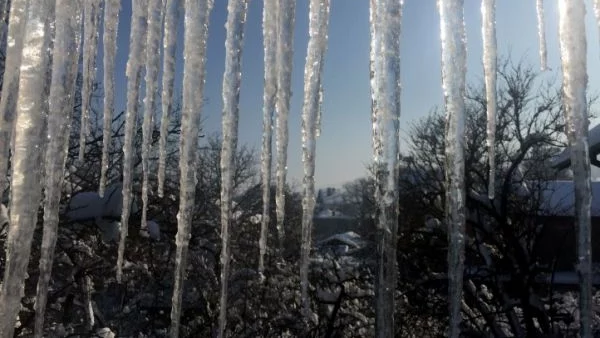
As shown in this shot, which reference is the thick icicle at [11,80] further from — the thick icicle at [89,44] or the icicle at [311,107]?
the icicle at [311,107]

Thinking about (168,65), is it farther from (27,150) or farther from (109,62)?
(27,150)

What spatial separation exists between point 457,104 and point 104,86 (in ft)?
4.78

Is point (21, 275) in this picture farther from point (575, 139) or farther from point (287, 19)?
point (575, 139)

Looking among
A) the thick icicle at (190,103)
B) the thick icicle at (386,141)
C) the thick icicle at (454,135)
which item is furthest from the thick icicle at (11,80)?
the thick icicle at (454,135)

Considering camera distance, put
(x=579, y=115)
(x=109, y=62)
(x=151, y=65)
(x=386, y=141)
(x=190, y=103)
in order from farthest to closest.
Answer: (x=109, y=62)
(x=151, y=65)
(x=190, y=103)
(x=579, y=115)
(x=386, y=141)

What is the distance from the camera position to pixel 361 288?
8.58m

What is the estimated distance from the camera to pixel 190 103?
69.0 inches

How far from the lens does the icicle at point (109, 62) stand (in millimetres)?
2039

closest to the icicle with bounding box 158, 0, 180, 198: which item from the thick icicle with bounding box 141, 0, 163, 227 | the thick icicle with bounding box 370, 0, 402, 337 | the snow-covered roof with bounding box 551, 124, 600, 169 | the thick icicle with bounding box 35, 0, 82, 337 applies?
the thick icicle with bounding box 141, 0, 163, 227

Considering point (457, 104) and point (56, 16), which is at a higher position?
point (56, 16)

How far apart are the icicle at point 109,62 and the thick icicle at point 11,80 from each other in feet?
2.22

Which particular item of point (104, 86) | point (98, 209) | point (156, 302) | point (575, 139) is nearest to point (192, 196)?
point (104, 86)

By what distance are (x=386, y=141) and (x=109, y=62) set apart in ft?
4.62

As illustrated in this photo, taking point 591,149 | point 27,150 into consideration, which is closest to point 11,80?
point 27,150
